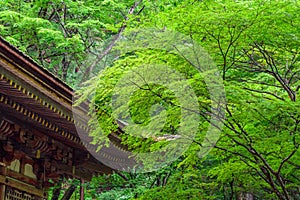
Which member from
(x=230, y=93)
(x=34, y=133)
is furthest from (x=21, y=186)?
(x=230, y=93)

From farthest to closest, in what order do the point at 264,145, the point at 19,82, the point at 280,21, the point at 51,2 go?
1. the point at 51,2
2. the point at 264,145
3. the point at 280,21
4. the point at 19,82

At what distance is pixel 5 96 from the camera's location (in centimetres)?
467

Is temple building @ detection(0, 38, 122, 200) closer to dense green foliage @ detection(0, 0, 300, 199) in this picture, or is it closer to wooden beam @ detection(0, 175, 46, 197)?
wooden beam @ detection(0, 175, 46, 197)

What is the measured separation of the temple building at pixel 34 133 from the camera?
4.35 metres

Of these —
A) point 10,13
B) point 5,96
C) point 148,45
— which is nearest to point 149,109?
point 148,45

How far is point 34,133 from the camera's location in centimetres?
589

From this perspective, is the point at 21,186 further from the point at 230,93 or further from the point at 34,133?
the point at 230,93

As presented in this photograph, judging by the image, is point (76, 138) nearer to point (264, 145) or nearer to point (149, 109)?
point (149, 109)

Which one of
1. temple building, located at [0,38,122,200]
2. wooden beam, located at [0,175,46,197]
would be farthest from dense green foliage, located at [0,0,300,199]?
wooden beam, located at [0,175,46,197]

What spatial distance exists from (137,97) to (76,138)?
5.29ft

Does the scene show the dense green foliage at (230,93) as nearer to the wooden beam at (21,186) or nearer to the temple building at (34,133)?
the temple building at (34,133)

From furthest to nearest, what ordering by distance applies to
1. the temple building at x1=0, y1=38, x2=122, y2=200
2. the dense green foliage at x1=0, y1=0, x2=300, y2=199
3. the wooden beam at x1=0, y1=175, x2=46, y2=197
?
1. the wooden beam at x1=0, y1=175, x2=46, y2=197
2. the dense green foliage at x1=0, y1=0, x2=300, y2=199
3. the temple building at x1=0, y1=38, x2=122, y2=200

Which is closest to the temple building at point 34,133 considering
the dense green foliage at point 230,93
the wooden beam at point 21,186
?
the wooden beam at point 21,186

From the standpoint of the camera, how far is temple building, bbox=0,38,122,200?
435 centimetres
